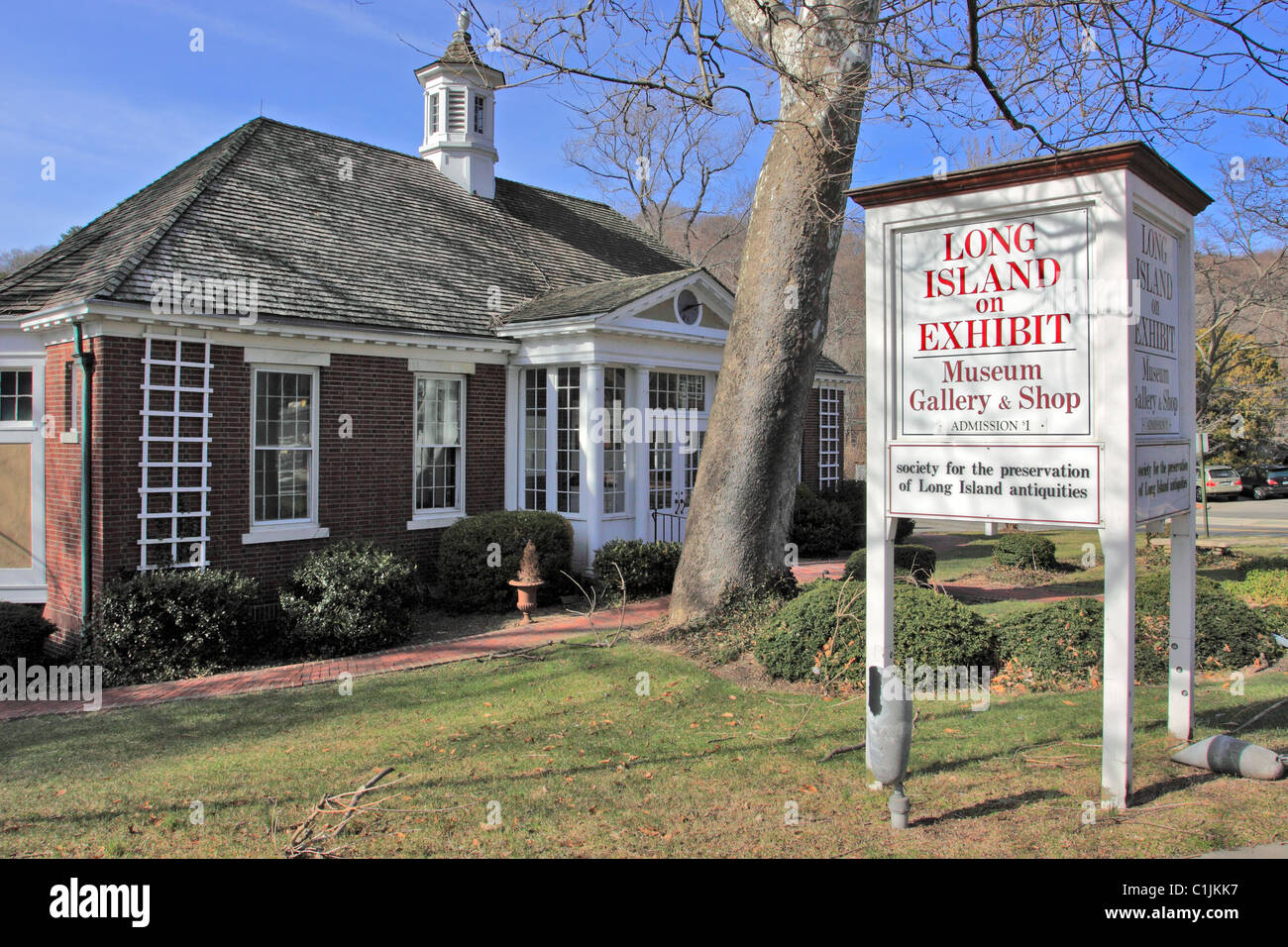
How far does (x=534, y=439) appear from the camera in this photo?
14844mm

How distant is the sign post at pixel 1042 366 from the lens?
477cm

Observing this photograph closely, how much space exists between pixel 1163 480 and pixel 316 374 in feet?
34.9

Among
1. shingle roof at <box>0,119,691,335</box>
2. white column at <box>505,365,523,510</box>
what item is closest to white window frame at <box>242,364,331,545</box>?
shingle roof at <box>0,119,691,335</box>

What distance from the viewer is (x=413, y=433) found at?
44.4 feet

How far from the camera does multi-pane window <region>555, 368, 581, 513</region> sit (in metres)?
14.3

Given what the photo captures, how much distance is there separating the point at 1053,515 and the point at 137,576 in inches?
382

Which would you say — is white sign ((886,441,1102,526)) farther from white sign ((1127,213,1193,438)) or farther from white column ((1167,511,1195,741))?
white column ((1167,511,1195,741))

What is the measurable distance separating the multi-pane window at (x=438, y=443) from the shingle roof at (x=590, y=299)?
1661mm

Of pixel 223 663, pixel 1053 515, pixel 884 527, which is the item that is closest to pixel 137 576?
pixel 223 663

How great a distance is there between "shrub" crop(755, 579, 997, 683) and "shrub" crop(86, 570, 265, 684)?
20.7 ft

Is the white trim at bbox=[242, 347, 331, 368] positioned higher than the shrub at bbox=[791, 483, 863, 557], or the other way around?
the white trim at bbox=[242, 347, 331, 368]

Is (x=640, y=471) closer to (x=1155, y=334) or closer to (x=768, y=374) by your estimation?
(x=768, y=374)
